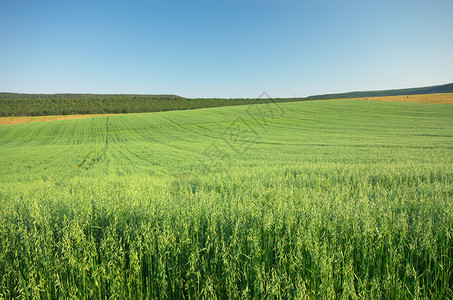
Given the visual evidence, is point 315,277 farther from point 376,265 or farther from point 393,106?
point 393,106

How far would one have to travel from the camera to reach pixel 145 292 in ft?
7.66

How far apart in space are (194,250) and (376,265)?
6.61 ft

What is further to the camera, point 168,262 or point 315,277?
point 168,262

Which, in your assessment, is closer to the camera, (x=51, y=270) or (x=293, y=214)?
(x=51, y=270)

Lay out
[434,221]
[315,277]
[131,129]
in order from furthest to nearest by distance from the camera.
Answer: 1. [131,129]
2. [434,221]
3. [315,277]

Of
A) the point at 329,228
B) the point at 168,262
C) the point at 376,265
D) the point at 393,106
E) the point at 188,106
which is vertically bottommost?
the point at 376,265

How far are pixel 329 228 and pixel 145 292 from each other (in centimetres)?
218

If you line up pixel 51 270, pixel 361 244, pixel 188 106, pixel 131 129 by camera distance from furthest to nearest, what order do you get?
pixel 188 106 → pixel 131 129 → pixel 361 244 → pixel 51 270

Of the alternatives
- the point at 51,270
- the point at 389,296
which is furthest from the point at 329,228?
the point at 51,270

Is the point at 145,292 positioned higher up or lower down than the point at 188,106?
lower down

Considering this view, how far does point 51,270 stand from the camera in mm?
2291

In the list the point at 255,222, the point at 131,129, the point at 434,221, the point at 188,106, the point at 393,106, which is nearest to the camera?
the point at 255,222

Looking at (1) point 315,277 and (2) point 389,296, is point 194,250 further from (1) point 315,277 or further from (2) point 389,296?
(2) point 389,296

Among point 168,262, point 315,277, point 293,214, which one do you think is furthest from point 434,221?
point 168,262
